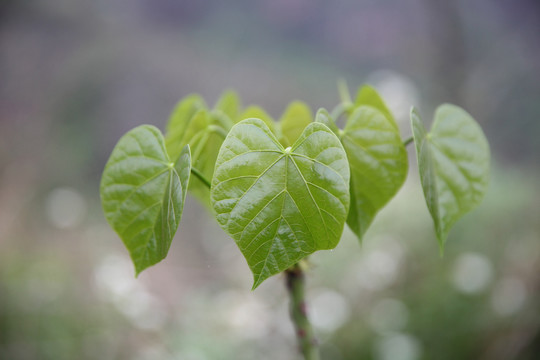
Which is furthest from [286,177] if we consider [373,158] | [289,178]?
[373,158]

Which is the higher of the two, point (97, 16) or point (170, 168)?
point (97, 16)

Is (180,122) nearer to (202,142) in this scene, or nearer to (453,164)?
(202,142)

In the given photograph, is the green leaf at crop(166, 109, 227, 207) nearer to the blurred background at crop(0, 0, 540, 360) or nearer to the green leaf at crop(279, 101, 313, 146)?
the green leaf at crop(279, 101, 313, 146)

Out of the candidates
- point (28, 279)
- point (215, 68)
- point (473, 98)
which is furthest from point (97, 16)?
point (473, 98)

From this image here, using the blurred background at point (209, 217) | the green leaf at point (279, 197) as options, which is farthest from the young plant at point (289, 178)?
the blurred background at point (209, 217)

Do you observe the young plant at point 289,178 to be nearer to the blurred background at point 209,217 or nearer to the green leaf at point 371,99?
the green leaf at point 371,99

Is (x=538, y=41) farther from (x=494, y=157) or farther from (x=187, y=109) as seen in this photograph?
(x=187, y=109)
